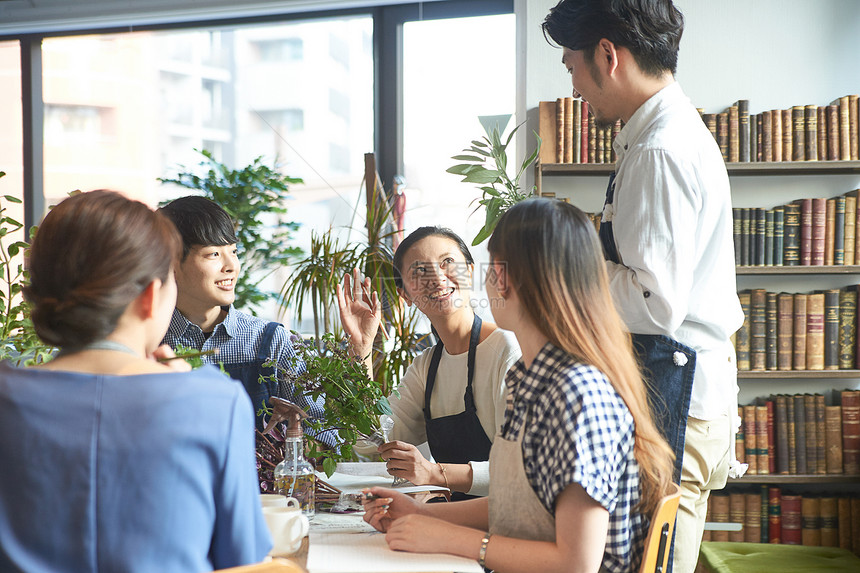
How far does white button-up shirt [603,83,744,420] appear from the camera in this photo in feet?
4.72

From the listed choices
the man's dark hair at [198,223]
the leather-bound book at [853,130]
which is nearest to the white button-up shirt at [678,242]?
the man's dark hair at [198,223]

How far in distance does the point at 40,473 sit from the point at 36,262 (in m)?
0.25

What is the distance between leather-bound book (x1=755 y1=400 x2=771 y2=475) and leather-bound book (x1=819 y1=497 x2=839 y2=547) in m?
0.32

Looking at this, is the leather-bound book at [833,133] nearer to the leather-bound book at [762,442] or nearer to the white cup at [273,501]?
the leather-bound book at [762,442]

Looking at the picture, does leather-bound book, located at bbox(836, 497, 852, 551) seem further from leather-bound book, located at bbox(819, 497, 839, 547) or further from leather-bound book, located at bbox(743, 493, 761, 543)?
leather-bound book, located at bbox(743, 493, 761, 543)

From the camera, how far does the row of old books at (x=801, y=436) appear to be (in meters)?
3.40

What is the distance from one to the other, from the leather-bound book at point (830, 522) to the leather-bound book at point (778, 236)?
1.13 m

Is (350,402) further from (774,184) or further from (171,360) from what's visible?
(774,184)

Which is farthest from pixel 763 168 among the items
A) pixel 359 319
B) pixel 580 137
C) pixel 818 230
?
pixel 359 319

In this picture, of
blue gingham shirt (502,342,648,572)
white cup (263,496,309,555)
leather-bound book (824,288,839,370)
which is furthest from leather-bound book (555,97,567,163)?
white cup (263,496,309,555)

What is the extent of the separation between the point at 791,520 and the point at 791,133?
1.79 meters

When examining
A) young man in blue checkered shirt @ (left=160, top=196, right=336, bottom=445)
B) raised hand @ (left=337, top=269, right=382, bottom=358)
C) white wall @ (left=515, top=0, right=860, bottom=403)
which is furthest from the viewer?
white wall @ (left=515, top=0, right=860, bottom=403)

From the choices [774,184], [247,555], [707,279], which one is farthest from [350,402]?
[774,184]

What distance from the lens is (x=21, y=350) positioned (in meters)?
1.56
